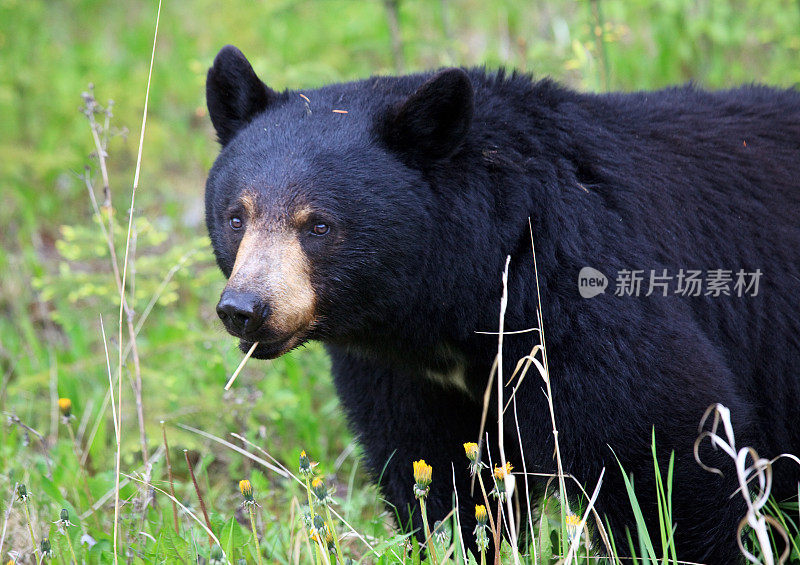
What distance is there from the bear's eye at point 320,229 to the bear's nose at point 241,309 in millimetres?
316

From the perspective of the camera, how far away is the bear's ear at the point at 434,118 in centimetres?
252

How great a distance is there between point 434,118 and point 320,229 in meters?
0.46

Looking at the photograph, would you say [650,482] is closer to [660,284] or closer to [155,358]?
[660,284]

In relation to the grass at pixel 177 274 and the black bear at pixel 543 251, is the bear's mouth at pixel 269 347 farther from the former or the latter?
the grass at pixel 177 274

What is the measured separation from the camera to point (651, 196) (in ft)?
9.03

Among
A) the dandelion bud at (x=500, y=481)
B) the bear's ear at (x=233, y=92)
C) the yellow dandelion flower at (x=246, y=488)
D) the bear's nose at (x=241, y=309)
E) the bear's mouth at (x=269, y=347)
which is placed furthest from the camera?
the bear's ear at (x=233, y=92)

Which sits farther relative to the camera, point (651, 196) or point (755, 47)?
point (755, 47)

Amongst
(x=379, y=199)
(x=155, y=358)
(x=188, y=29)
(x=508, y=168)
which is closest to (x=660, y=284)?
(x=508, y=168)

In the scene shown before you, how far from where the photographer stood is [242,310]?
233 cm

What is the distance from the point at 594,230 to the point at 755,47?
470 cm

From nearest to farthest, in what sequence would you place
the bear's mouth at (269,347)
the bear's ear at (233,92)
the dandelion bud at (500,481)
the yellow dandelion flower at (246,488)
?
the dandelion bud at (500,481)
the yellow dandelion flower at (246,488)
the bear's mouth at (269,347)
the bear's ear at (233,92)

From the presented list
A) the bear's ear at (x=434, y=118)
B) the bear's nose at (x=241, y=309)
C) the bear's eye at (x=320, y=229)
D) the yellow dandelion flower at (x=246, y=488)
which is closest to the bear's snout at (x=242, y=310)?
the bear's nose at (x=241, y=309)

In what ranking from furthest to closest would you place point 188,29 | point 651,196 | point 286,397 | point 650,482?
point 188,29
point 286,397
point 651,196
point 650,482

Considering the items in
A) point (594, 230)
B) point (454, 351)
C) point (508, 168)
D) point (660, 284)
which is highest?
point (508, 168)
